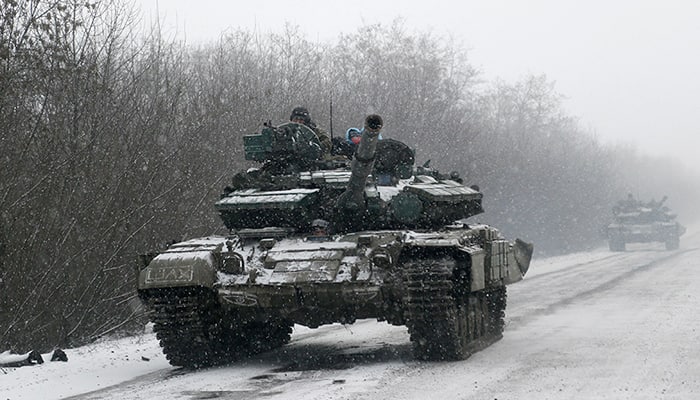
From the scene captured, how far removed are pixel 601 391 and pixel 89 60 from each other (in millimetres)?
7807

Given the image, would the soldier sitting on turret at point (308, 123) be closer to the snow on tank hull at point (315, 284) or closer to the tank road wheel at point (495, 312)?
the snow on tank hull at point (315, 284)

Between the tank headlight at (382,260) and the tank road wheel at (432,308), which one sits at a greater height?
the tank headlight at (382,260)

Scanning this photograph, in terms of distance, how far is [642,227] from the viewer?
38.7 metres

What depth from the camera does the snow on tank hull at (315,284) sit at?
10.2 meters

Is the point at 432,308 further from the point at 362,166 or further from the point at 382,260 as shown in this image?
the point at 362,166

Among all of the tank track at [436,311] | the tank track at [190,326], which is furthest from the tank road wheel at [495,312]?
the tank track at [190,326]

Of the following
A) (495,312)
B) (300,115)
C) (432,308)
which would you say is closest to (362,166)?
(432,308)

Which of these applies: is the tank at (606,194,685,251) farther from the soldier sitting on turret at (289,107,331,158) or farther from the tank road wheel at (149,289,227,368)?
the tank road wheel at (149,289,227,368)

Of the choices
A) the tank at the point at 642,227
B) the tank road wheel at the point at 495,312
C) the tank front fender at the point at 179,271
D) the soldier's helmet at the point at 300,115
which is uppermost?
the soldier's helmet at the point at 300,115

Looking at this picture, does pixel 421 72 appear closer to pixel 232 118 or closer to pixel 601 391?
pixel 232 118

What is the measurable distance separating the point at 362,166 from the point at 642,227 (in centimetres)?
2973

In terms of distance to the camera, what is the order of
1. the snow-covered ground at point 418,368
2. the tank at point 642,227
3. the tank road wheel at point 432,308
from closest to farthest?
the snow-covered ground at point 418,368, the tank road wheel at point 432,308, the tank at point 642,227

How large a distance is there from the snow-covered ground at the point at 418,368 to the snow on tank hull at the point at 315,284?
35cm

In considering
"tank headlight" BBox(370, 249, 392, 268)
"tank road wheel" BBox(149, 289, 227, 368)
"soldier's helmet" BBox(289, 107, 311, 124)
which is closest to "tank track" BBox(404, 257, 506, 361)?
"tank headlight" BBox(370, 249, 392, 268)
